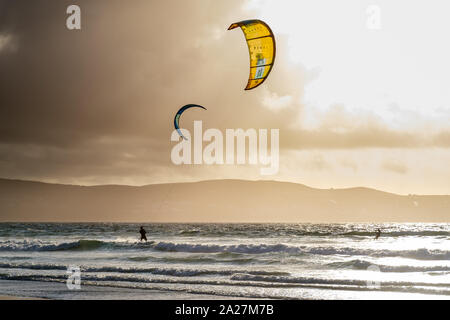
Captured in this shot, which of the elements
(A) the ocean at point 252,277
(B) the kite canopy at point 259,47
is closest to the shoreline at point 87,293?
(A) the ocean at point 252,277

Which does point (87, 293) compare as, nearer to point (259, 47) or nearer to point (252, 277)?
point (252, 277)

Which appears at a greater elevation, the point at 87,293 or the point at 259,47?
the point at 259,47

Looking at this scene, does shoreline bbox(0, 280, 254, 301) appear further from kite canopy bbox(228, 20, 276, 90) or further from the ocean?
kite canopy bbox(228, 20, 276, 90)

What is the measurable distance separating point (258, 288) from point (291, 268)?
15.8 ft

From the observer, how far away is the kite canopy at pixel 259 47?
1318 centimetres

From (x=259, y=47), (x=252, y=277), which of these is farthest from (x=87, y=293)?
(x=259, y=47)

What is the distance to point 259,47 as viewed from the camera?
44.3 ft

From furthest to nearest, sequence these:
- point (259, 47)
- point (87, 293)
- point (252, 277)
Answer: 1. point (252, 277)
2. point (259, 47)
3. point (87, 293)

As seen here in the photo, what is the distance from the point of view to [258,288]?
44.9 feet

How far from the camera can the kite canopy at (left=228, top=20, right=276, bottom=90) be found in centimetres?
1318

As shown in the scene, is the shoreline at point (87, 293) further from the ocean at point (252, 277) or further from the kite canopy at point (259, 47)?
the kite canopy at point (259, 47)

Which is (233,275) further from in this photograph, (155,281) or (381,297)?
(381,297)
